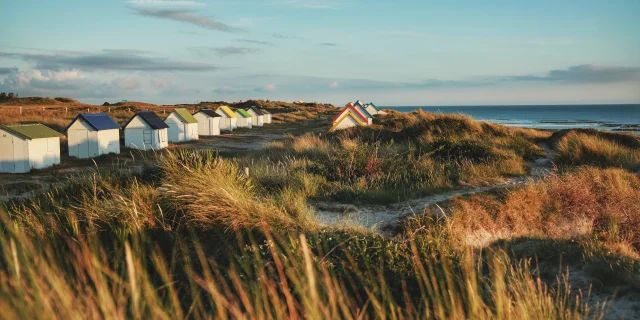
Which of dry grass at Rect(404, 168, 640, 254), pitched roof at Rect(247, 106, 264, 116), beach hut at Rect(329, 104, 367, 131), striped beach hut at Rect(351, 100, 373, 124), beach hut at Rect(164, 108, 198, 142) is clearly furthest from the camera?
pitched roof at Rect(247, 106, 264, 116)

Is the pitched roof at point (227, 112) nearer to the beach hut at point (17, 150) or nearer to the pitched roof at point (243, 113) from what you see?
the pitched roof at point (243, 113)

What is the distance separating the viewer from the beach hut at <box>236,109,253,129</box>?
2066 inches

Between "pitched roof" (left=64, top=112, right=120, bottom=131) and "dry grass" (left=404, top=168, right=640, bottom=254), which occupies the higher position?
"pitched roof" (left=64, top=112, right=120, bottom=131)

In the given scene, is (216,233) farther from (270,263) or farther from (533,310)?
(533,310)

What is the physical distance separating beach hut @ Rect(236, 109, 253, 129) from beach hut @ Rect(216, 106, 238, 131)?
2479mm

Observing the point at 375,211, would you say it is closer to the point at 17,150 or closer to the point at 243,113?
the point at 17,150

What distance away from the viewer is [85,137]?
25156 millimetres

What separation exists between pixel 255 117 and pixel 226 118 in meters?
8.93

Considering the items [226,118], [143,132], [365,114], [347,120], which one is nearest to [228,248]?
[347,120]

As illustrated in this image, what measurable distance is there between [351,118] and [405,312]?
2473 cm

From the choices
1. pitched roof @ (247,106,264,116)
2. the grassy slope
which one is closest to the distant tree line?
pitched roof @ (247,106,264,116)

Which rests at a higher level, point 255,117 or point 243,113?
point 243,113

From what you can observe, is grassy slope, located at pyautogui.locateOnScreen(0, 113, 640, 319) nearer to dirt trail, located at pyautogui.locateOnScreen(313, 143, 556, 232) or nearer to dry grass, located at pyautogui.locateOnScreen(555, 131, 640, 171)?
dirt trail, located at pyautogui.locateOnScreen(313, 143, 556, 232)

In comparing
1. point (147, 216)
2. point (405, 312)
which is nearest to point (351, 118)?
point (147, 216)
